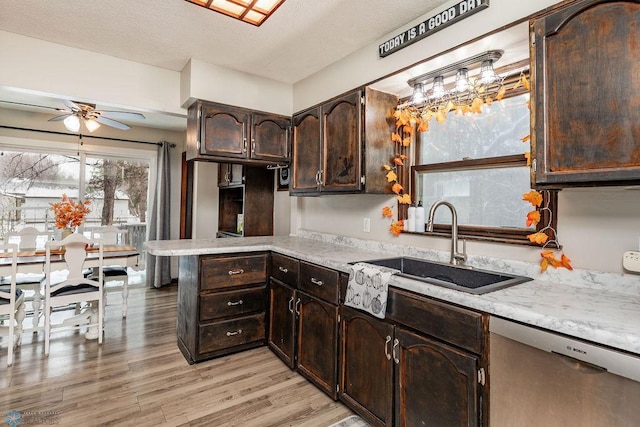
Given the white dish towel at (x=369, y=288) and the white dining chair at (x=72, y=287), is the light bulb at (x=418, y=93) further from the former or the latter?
the white dining chair at (x=72, y=287)

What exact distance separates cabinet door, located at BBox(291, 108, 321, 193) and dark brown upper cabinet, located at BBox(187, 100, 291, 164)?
21cm

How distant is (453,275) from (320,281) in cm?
83

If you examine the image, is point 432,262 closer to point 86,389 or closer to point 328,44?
point 328,44

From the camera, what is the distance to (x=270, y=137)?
127 inches

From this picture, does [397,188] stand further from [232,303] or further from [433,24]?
[232,303]

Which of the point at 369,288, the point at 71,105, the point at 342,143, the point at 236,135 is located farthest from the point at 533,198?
the point at 71,105

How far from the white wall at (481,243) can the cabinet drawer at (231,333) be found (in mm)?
1088

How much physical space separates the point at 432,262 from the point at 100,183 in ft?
15.9

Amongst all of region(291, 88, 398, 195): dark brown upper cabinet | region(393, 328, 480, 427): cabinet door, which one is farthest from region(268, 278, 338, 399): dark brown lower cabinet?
region(291, 88, 398, 195): dark brown upper cabinet

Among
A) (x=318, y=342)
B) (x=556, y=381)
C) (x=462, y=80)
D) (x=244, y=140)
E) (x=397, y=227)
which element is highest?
(x=462, y=80)

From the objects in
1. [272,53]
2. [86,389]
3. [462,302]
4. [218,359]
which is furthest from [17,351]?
[462,302]

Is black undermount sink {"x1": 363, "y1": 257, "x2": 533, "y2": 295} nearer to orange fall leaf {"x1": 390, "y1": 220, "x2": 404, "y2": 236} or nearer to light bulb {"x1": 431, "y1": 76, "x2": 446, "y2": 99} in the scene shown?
orange fall leaf {"x1": 390, "y1": 220, "x2": 404, "y2": 236}

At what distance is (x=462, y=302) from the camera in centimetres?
134

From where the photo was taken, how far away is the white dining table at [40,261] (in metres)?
2.81
